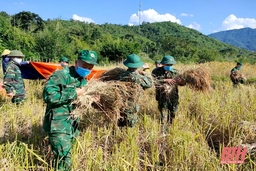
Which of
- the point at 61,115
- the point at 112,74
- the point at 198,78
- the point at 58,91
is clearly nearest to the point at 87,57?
the point at 58,91

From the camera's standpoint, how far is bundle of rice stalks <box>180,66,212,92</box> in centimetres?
347

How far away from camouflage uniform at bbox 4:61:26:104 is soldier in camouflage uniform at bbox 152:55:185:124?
256cm

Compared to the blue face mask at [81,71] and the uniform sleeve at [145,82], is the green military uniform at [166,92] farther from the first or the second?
the blue face mask at [81,71]

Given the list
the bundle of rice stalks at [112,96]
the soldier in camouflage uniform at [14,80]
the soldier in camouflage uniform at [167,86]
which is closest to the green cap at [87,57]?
the bundle of rice stalks at [112,96]

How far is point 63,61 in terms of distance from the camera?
574 centimetres

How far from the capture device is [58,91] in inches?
83.7

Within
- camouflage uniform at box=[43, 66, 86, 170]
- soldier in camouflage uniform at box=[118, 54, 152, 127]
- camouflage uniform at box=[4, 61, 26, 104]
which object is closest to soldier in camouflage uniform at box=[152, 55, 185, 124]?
soldier in camouflage uniform at box=[118, 54, 152, 127]

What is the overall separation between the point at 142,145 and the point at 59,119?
3.82 feet

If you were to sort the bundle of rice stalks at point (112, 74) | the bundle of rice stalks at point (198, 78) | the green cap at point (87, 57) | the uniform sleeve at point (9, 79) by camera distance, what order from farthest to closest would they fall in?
the uniform sleeve at point (9, 79), the bundle of rice stalks at point (198, 78), the bundle of rice stalks at point (112, 74), the green cap at point (87, 57)

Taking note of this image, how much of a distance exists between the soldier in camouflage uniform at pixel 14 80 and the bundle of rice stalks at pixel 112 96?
2128 mm

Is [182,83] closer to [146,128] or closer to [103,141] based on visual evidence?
[146,128]

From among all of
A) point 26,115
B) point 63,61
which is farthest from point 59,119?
point 63,61

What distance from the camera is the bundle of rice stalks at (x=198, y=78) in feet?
11.4

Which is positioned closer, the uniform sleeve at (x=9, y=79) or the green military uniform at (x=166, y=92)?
the green military uniform at (x=166, y=92)
